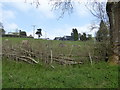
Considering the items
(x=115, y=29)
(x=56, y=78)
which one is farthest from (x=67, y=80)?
(x=115, y=29)

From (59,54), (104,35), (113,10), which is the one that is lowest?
(59,54)

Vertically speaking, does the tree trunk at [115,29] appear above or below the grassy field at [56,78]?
above

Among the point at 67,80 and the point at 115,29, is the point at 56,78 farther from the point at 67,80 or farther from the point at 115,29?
the point at 115,29

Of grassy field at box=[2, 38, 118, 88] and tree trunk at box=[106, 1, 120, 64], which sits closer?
grassy field at box=[2, 38, 118, 88]

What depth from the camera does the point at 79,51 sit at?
1188 centimetres

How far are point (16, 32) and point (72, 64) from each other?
8530mm

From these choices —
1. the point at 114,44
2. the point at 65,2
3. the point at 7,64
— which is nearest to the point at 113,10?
the point at 114,44

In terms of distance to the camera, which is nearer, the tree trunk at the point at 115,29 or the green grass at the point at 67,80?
the green grass at the point at 67,80

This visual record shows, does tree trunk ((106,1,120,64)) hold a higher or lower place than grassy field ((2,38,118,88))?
higher

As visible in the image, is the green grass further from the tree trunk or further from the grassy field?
the tree trunk

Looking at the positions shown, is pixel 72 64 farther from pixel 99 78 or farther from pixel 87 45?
pixel 99 78

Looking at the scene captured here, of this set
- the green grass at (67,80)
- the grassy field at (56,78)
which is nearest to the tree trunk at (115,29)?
the grassy field at (56,78)

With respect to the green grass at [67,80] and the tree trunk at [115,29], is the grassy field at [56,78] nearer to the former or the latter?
the green grass at [67,80]

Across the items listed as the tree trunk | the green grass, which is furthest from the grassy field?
the tree trunk
